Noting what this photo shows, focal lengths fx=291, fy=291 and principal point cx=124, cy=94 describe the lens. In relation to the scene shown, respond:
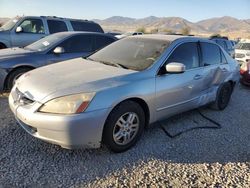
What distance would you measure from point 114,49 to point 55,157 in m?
2.18

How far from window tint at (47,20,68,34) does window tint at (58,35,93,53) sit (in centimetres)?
318

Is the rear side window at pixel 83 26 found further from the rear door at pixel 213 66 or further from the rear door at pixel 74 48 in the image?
the rear door at pixel 213 66

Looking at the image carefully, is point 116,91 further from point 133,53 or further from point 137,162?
point 133,53

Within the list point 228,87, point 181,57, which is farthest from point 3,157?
point 228,87

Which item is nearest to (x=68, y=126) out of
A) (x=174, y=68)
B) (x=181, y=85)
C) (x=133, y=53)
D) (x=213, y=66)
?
(x=174, y=68)

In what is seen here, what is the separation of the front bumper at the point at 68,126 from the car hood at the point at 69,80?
8.5 inches

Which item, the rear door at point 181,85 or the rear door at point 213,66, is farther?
the rear door at point 213,66

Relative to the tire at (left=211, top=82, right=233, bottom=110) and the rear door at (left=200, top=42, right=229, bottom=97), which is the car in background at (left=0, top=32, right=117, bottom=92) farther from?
the tire at (left=211, top=82, right=233, bottom=110)

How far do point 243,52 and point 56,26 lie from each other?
8.54m

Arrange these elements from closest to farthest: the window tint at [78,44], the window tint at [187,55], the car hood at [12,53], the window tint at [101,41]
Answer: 1. the window tint at [187,55]
2. the car hood at [12,53]
3. the window tint at [78,44]
4. the window tint at [101,41]

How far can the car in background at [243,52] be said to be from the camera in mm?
13161

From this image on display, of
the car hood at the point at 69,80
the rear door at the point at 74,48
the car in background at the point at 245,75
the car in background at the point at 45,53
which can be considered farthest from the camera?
the car in background at the point at 245,75

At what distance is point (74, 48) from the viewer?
7.12m

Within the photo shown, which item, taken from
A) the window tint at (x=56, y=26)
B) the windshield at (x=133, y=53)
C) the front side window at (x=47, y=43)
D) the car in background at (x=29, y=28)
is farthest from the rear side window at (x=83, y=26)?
the windshield at (x=133, y=53)
